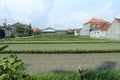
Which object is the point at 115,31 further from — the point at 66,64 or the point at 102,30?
the point at 66,64

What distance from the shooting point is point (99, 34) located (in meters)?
78.2

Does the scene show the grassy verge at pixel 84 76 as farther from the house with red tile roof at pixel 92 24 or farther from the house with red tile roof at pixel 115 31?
the house with red tile roof at pixel 92 24

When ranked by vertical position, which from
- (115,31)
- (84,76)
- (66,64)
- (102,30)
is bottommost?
(66,64)

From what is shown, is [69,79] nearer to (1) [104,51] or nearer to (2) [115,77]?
(2) [115,77]

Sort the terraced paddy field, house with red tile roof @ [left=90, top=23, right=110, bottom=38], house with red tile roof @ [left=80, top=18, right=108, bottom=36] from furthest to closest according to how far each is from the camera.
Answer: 1. house with red tile roof @ [left=80, top=18, right=108, bottom=36]
2. house with red tile roof @ [left=90, top=23, right=110, bottom=38]
3. the terraced paddy field

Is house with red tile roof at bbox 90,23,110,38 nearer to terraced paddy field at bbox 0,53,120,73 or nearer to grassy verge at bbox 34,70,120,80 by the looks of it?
terraced paddy field at bbox 0,53,120,73

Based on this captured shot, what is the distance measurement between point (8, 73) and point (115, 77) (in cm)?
375

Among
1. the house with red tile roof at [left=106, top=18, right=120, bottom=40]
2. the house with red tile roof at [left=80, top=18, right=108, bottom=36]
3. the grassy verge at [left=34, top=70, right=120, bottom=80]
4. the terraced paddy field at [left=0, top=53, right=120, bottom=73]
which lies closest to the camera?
the grassy verge at [left=34, top=70, right=120, bottom=80]

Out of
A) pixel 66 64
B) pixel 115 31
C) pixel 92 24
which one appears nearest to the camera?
pixel 66 64

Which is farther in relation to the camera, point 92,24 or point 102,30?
point 92,24

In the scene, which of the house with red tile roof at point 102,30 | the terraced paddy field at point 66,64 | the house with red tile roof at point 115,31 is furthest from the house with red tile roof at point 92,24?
the terraced paddy field at point 66,64

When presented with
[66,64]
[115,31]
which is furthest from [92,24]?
[66,64]

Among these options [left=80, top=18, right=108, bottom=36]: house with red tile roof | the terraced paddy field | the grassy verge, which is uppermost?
[left=80, top=18, right=108, bottom=36]: house with red tile roof

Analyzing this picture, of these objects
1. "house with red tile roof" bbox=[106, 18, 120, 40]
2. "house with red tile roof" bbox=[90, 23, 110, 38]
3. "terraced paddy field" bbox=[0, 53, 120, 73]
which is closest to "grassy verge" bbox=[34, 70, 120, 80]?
"terraced paddy field" bbox=[0, 53, 120, 73]
